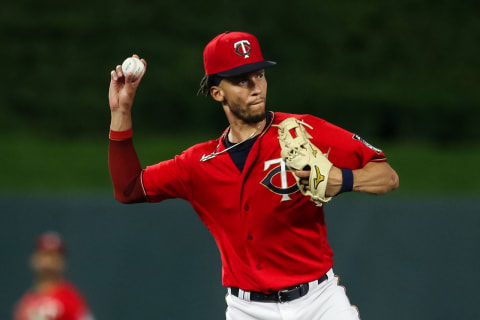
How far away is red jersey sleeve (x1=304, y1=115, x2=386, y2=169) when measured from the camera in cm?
353

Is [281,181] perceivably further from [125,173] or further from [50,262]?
[50,262]

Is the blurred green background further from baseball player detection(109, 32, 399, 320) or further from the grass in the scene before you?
baseball player detection(109, 32, 399, 320)

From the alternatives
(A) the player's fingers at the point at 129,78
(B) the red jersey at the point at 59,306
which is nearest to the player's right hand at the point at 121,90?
(A) the player's fingers at the point at 129,78

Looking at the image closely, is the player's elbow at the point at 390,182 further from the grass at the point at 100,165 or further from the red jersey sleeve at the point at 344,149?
the grass at the point at 100,165

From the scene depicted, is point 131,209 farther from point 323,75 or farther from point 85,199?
point 323,75

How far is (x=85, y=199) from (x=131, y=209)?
19.0 inches

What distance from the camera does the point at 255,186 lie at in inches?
144

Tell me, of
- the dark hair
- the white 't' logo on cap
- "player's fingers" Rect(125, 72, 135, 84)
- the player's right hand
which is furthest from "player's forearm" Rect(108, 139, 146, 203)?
the white 't' logo on cap

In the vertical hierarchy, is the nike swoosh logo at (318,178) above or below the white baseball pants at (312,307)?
above

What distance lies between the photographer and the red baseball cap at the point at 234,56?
362 cm

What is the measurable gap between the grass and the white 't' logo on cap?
488 centimetres

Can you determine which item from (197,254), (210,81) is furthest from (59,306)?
(210,81)

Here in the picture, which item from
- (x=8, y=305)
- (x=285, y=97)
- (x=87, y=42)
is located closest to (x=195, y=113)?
(x=285, y=97)

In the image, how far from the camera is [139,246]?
25.0ft
